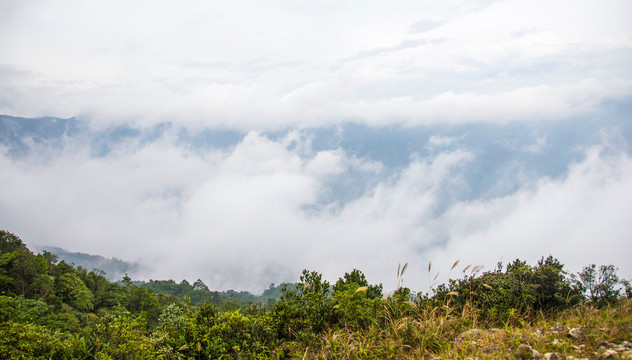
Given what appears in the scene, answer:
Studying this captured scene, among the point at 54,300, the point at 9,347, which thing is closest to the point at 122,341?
the point at 9,347

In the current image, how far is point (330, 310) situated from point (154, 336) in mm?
2792

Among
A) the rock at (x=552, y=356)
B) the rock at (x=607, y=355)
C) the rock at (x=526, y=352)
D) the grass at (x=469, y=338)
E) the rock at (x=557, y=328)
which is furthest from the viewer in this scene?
the rock at (x=557, y=328)

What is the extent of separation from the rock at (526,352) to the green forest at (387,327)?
0.01m

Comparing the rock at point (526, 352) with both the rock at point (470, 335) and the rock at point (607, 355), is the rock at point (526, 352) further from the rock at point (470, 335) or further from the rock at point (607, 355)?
the rock at point (470, 335)

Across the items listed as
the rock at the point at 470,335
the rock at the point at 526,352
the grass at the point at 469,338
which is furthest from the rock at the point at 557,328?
the rock at the point at 470,335

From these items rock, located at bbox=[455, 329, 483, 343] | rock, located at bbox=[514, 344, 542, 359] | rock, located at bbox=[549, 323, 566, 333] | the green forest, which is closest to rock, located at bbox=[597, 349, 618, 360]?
the green forest

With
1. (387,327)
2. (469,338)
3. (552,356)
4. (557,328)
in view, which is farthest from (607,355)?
(387,327)

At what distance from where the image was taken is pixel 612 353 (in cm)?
386

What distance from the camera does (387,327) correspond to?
5.71m

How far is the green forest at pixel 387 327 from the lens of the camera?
4.58 metres

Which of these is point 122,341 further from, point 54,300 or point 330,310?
point 54,300

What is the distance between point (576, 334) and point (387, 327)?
243 cm

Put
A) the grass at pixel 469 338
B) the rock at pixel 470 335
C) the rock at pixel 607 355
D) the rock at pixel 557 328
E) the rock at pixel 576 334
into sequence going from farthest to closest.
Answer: the rock at pixel 470 335 < the rock at pixel 557 328 < the rock at pixel 576 334 < the grass at pixel 469 338 < the rock at pixel 607 355

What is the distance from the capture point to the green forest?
4.58 m
